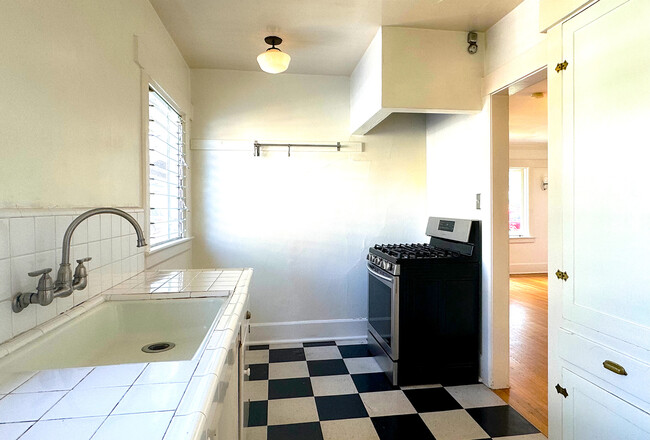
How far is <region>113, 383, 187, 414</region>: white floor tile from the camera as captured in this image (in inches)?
23.8

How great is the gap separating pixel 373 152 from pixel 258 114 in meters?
1.09

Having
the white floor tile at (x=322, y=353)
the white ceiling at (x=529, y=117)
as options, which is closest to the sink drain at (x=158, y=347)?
the white floor tile at (x=322, y=353)

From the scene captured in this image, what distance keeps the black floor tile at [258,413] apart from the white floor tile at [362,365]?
2.39 feet

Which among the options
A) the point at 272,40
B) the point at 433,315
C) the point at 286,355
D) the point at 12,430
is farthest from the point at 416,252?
the point at 12,430

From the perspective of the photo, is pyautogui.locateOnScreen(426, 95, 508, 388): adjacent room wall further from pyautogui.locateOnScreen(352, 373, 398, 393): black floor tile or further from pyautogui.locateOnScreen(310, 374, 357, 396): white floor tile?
pyautogui.locateOnScreen(310, 374, 357, 396): white floor tile

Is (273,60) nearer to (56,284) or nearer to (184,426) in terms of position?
(56,284)

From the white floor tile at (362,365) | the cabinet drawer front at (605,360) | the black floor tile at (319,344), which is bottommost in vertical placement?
the white floor tile at (362,365)

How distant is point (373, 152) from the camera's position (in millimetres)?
3197

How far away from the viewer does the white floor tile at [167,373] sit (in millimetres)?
705

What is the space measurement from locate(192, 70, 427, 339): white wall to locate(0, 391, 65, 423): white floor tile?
94.7 inches

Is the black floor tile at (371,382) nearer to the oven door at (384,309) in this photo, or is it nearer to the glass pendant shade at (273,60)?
the oven door at (384,309)

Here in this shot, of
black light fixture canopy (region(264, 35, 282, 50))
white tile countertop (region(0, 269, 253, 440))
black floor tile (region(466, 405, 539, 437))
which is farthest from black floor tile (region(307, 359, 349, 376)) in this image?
black light fixture canopy (region(264, 35, 282, 50))

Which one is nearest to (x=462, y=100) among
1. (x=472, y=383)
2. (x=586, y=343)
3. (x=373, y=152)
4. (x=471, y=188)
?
(x=471, y=188)

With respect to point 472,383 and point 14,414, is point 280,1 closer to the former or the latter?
point 14,414
